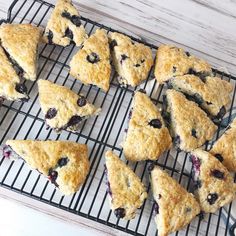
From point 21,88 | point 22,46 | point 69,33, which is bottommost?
point 21,88

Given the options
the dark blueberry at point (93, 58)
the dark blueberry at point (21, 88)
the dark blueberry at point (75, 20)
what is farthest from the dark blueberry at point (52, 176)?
the dark blueberry at point (75, 20)

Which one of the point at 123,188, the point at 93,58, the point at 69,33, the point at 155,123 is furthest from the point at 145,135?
the point at 69,33

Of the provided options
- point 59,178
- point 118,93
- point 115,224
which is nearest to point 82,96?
point 118,93

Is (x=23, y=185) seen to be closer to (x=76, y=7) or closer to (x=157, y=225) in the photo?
(x=157, y=225)

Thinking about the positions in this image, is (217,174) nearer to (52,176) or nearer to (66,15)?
(52,176)

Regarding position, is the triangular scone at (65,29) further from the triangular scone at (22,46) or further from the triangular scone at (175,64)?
the triangular scone at (175,64)
